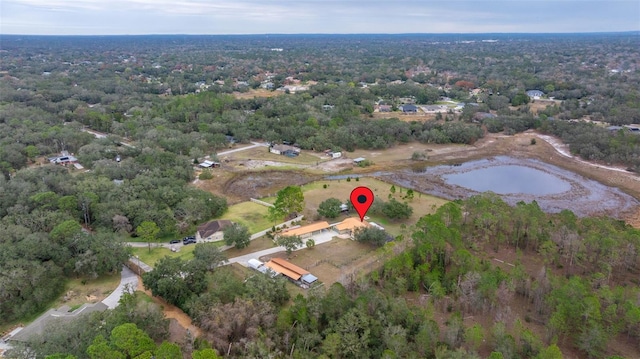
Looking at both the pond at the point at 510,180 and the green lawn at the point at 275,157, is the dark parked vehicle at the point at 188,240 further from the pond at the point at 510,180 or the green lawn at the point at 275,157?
the pond at the point at 510,180

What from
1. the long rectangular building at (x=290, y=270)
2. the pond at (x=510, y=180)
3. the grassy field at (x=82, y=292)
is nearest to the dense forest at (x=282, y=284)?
the grassy field at (x=82, y=292)

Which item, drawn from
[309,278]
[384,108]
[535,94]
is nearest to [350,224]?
[309,278]

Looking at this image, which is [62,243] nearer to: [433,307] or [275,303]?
[275,303]

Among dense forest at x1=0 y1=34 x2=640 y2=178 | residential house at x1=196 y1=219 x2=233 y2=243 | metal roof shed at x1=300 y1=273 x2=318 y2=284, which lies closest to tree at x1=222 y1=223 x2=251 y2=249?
residential house at x1=196 y1=219 x2=233 y2=243

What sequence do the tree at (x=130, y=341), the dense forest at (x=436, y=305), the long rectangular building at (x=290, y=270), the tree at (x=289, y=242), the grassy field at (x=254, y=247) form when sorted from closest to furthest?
the tree at (x=130, y=341) → the dense forest at (x=436, y=305) → the long rectangular building at (x=290, y=270) → the tree at (x=289, y=242) → the grassy field at (x=254, y=247)

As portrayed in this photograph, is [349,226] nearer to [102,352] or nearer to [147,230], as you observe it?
[147,230]

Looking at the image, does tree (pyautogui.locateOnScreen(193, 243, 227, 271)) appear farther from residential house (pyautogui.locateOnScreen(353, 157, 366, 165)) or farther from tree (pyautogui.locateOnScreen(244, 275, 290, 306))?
residential house (pyautogui.locateOnScreen(353, 157, 366, 165))

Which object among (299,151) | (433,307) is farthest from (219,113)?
(433,307)
